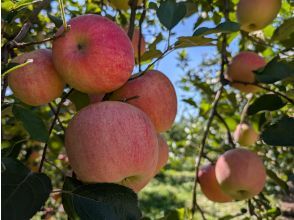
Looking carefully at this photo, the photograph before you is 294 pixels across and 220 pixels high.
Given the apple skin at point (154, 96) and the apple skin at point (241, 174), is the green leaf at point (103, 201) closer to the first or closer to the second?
the apple skin at point (154, 96)

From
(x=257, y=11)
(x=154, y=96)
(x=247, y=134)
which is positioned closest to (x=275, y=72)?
(x=154, y=96)

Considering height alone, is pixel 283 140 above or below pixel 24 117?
below

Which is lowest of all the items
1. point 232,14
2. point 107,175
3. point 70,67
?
point 232,14

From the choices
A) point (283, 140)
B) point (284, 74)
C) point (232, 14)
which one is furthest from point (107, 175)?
point (232, 14)

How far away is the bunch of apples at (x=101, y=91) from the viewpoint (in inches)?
37.0

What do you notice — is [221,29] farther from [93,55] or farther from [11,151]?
[11,151]

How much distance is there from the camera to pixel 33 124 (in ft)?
3.15

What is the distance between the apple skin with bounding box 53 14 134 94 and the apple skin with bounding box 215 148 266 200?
895mm

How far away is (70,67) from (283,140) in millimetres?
637

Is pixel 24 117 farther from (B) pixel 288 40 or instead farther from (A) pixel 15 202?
(B) pixel 288 40

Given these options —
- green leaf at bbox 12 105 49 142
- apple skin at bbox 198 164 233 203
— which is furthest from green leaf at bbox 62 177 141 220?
apple skin at bbox 198 164 233 203

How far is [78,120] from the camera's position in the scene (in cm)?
97

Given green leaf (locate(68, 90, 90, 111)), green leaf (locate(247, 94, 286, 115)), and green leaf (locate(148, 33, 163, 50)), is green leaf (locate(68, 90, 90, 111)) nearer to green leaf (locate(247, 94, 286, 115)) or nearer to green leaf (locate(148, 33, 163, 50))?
green leaf (locate(148, 33, 163, 50))

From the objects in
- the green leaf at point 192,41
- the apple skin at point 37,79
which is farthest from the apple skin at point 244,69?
the apple skin at point 37,79
